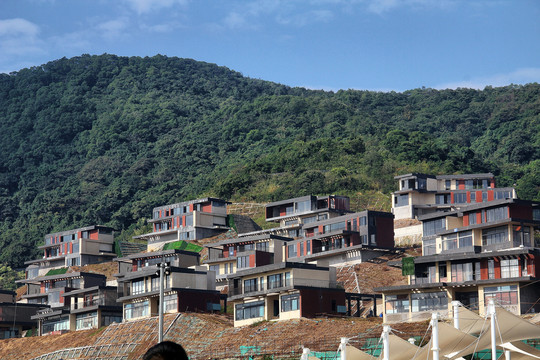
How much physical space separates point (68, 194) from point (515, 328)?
158 metres

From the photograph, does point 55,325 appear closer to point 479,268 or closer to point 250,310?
point 250,310

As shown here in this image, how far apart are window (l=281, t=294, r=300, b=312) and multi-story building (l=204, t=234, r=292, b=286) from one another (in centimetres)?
1904

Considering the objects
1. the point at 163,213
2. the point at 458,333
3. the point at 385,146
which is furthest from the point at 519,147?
the point at 458,333

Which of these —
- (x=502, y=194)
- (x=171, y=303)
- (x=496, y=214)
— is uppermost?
(x=502, y=194)

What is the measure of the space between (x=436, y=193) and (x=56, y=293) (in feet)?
167

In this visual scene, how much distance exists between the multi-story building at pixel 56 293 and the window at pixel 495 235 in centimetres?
4592

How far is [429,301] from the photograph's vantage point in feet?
221

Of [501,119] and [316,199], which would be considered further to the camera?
[501,119]

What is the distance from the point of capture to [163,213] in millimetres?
122562

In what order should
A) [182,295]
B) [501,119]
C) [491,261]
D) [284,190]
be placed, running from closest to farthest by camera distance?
[491,261], [182,295], [284,190], [501,119]

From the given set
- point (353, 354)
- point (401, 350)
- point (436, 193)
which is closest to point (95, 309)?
point (436, 193)

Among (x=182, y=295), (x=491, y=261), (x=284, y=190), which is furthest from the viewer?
(x=284, y=190)

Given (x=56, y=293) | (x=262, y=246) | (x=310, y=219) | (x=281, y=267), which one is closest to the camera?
(x=281, y=267)

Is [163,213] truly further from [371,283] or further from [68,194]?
[68,194]
